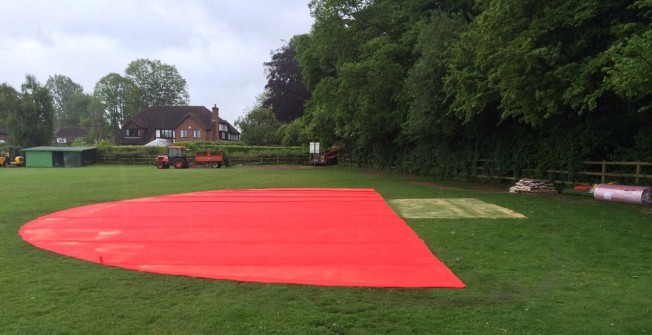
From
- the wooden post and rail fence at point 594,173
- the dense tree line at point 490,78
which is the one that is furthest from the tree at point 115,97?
the wooden post and rail fence at point 594,173

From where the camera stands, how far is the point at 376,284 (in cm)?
523

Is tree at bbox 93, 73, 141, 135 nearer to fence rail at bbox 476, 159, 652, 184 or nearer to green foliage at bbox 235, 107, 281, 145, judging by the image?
green foliage at bbox 235, 107, 281, 145

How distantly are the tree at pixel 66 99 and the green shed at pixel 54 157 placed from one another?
81125mm

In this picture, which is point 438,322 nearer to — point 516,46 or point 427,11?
point 516,46

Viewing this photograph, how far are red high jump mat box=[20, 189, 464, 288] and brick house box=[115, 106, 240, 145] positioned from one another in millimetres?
56790

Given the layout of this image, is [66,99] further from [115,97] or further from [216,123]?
[216,123]

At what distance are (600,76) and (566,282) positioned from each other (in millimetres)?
10022

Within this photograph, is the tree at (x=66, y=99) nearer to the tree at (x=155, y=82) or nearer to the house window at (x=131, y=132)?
the tree at (x=155, y=82)

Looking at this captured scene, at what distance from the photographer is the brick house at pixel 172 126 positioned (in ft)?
222

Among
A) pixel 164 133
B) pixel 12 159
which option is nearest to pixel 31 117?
pixel 12 159

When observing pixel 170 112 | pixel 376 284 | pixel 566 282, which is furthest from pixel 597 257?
pixel 170 112

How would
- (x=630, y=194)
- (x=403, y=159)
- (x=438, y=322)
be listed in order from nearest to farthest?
1. (x=438, y=322)
2. (x=630, y=194)
3. (x=403, y=159)

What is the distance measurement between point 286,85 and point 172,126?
26854 mm

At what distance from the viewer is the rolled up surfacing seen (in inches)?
489
